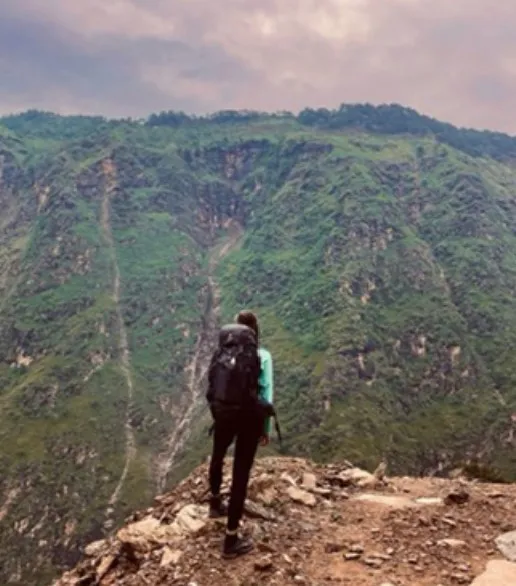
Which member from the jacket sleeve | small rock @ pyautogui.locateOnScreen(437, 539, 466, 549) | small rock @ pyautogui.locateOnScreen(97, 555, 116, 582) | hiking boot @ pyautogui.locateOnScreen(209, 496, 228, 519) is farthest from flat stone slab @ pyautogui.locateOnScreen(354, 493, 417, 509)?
small rock @ pyautogui.locateOnScreen(97, 555, 116, 582)

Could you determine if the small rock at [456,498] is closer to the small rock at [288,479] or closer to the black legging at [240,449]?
the small rock at [288,479]

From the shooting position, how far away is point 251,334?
1317cm

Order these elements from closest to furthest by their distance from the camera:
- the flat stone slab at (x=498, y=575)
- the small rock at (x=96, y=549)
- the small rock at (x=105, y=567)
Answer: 1. the flat stone slab at (x=498, y=575)
2. the small rock at (x=105, y=567)
3. the small rock at (x=96, y=549)

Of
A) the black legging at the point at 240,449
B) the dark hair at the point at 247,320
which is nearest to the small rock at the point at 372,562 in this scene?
the black legging at the point at 240,449

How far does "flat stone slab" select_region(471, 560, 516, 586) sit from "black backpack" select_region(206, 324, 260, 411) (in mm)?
5125

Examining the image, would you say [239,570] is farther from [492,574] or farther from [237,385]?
[492,574]

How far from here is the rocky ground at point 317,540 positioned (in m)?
12.7

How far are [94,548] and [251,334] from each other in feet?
27.5

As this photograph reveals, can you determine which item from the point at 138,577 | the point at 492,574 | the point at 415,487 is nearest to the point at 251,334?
the point at 138,577

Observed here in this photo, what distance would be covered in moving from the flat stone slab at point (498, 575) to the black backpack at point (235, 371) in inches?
202

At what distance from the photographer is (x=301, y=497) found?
17172 mm

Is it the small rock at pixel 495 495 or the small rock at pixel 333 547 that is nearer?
the small rock at pixel 333 547

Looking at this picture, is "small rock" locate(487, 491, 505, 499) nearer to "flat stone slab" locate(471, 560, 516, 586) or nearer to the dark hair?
"flat stone slab" locate(471, 560, 516, 586)

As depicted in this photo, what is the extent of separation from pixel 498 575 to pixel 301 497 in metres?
5.55
